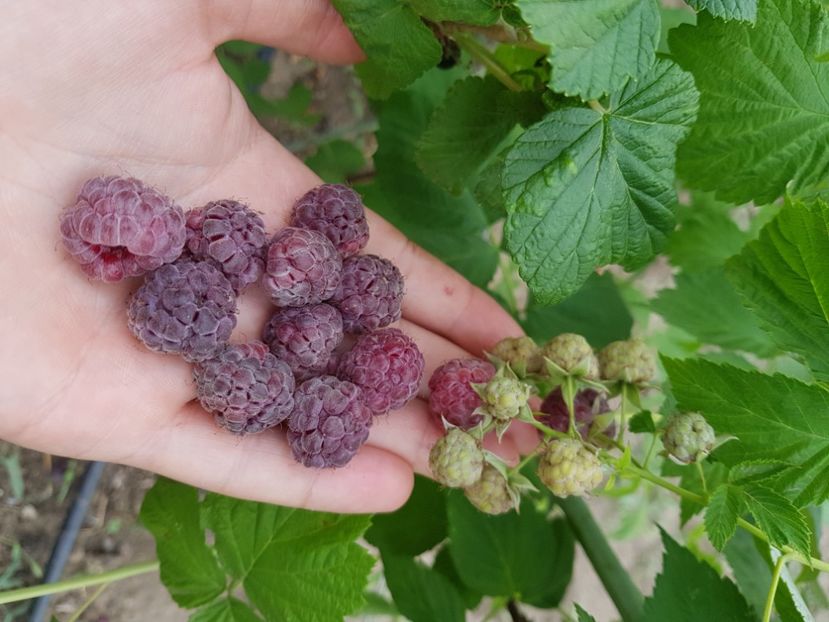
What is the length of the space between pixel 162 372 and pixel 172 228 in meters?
0.23

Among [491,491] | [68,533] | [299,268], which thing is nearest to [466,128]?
[299,268]

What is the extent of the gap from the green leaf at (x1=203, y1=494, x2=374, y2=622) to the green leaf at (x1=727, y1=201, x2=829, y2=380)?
27.6 inches

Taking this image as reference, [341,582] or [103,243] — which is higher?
[103,243]

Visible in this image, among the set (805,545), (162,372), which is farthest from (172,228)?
(805,545)

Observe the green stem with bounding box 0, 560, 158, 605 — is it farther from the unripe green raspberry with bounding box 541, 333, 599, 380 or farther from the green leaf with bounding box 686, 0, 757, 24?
the green leaf with bounding box 686, 0, 757, 24

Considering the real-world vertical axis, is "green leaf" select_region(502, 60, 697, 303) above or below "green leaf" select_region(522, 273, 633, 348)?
above

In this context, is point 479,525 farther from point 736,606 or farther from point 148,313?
point 148,313

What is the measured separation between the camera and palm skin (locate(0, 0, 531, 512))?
1.13 m

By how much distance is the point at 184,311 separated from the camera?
3.62 ft

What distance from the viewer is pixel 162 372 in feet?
3.99

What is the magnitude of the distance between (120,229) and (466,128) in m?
0.56

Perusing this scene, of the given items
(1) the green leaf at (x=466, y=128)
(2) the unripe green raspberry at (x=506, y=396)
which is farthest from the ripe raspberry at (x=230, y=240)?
(2) the unripe green raspberry at (x=506, y=396)

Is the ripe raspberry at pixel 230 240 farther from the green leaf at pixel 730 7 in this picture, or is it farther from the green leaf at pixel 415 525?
the green leaf at pixel 730 7

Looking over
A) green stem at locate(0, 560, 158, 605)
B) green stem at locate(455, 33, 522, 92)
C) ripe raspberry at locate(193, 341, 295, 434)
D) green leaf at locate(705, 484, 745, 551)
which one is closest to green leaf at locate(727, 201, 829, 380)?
green leaf at locate(705, 484, 745, 551)
